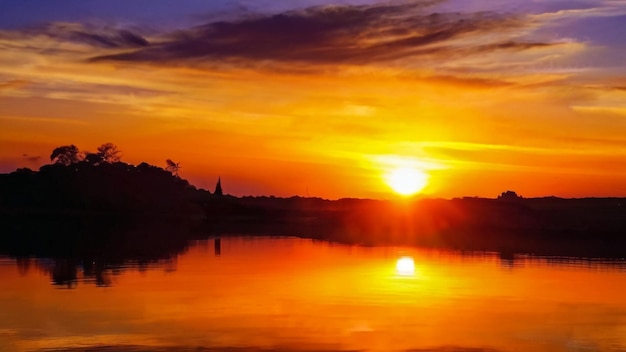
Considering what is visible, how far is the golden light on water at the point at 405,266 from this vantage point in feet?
137

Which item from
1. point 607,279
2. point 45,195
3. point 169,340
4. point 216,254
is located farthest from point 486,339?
point 45,195

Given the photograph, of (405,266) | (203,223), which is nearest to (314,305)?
(405,266)

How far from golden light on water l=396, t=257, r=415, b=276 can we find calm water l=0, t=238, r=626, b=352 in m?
0.16

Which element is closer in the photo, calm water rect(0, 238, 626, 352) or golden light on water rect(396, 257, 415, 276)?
calm water rect(0, 238, 626, 352)

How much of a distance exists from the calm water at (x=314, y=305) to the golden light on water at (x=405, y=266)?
0.54 feet

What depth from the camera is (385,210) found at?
367ft

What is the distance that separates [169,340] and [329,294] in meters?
11.2

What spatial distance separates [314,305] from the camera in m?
29.8

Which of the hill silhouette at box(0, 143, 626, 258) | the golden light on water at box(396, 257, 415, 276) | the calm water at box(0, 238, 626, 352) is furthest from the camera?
the hill silhouette at box(0, 143, 626, 258)

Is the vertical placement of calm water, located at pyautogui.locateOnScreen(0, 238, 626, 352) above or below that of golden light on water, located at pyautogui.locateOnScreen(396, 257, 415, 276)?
below

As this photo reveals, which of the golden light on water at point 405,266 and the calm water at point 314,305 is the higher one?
the golden light on water at point 405,266

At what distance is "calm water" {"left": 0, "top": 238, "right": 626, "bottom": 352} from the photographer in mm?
23359

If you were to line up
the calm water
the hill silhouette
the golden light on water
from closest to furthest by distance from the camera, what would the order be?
the calm water → the golden light on water → the hill silhouette

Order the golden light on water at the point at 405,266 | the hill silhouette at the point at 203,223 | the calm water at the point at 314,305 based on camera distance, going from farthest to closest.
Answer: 1. the hill silhouette at the point at 203,223
2. the golden light on water at the point at 405,266
3. the calm water at the point at 314,305
